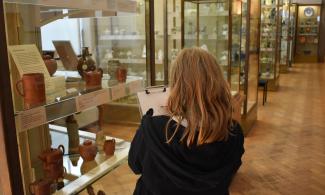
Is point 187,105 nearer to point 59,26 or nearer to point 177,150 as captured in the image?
point 177,150

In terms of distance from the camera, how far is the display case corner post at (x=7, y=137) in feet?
3.70

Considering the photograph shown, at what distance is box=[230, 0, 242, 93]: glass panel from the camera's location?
484 cm

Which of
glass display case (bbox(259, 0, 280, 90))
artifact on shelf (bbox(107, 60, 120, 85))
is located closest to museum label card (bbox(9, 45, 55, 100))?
artifact on shelf (bbox(107, 60, 120, 85))

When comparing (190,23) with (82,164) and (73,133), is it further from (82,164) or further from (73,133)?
(82,164)

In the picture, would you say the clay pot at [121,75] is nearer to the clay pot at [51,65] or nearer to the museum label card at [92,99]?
the museum label card at [92,99]

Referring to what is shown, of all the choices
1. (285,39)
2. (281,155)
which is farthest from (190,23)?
(285,39)

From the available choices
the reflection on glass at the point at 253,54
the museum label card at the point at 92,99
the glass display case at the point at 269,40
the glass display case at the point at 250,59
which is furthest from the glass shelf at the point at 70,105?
the glass display case at the point at 269,40

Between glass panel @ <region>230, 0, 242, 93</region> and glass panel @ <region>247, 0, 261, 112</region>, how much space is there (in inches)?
17.5

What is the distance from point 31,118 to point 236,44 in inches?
163

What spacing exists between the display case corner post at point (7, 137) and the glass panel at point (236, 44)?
4.03 m

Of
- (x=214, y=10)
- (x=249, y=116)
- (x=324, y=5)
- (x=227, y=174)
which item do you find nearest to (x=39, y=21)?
(x=227, y=174)

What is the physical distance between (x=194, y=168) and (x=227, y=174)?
179mm

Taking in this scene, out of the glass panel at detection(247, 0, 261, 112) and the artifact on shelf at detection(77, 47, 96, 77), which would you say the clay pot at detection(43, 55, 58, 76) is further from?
the glass panel at detection(247, 0, 261, 112)

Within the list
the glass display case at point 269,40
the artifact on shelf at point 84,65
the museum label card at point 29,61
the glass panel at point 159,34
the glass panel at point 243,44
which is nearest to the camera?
the museum label card at point 29,61
